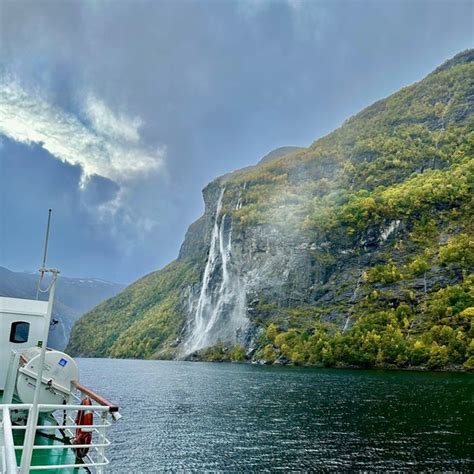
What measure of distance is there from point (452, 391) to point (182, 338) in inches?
5372

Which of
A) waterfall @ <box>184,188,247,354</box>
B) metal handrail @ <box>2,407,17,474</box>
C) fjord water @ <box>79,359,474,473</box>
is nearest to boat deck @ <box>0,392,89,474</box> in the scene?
metal handrail @ <box>2,407,17,474</box>

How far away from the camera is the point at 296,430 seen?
118 ft

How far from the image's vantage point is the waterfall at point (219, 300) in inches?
6176

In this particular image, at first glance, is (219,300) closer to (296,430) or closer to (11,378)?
(296,430)

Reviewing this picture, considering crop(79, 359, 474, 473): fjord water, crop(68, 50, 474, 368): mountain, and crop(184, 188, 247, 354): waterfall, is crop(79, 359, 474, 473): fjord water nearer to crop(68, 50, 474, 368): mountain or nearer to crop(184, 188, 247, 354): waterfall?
crop(68, 50, 474, 368): mountain

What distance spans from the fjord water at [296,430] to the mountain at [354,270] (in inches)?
2152

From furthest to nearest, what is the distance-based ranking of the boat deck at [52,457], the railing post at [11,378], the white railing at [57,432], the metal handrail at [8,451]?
the railing post at [11,378]
the boat deck at [52,457]
the white railing at [57,432]
the metal handrail at [8,451]

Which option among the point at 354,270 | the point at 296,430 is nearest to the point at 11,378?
the point at 296,430

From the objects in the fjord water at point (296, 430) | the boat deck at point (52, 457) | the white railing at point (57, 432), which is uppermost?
the white railing at point (57, 432)

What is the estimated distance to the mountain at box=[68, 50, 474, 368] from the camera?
11431cm

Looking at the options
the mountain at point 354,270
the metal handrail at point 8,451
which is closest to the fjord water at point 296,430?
the metal handrail at point 8,451

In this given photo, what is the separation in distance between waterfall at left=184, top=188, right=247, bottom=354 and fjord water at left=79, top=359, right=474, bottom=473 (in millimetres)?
95045

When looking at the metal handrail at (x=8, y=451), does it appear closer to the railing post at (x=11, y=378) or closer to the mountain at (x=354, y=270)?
the railing post at (x=11, y=378)

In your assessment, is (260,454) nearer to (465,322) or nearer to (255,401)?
(255,401)
